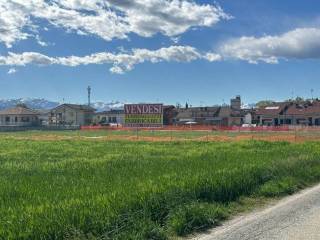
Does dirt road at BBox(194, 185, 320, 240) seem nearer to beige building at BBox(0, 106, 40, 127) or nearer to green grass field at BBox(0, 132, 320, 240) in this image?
green grass field at BBox(0, 132, 320, 240)

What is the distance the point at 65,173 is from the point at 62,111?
13450 centimetres

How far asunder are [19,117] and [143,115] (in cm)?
9425

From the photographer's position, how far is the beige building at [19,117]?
141m

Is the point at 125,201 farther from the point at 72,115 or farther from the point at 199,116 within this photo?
the point at 72,115

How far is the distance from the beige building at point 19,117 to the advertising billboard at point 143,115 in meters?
→ 91.6

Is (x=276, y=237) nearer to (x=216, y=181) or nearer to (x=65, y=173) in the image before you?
(x=216, y=181)

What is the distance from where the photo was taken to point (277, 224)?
35.0ft

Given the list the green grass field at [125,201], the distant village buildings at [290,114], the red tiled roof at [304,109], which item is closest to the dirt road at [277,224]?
the green grass field at [125,201]

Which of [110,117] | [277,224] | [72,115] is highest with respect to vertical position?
[72,115]

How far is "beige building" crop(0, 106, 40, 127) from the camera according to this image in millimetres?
140875

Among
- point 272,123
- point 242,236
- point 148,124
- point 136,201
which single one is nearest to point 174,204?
point 136,201

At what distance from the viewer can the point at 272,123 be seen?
125m

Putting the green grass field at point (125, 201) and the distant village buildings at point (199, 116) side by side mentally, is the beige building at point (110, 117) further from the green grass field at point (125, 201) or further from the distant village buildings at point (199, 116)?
the green grass field at point (125, 201)

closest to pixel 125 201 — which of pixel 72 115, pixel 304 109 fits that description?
pixel 304 109
